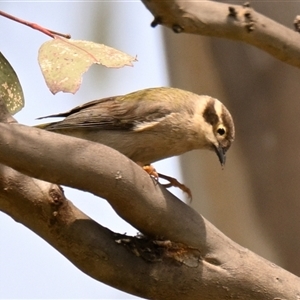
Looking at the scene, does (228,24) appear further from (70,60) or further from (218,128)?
(70,60)

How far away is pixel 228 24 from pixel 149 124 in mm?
312

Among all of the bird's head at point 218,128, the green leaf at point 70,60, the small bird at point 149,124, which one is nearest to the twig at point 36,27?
the green leaf at point 70,60

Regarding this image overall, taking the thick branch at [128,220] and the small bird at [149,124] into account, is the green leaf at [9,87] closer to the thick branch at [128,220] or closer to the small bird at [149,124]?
the thick branch at [128,220]

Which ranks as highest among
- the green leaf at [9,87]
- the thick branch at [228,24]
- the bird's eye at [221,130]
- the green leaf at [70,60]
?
the thick branch at [228,24]

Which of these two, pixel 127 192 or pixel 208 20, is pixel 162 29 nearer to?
pixel 208 20

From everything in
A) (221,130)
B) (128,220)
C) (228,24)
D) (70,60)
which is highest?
(228,24)

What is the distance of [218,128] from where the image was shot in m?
1.79

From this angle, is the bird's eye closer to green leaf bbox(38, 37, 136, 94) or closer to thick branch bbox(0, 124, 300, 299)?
thick branch bbox(0, 124, 300, 299)

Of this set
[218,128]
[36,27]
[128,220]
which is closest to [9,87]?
[36,27]

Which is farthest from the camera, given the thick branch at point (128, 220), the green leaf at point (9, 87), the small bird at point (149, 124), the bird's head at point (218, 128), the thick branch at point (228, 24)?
the bird's head at point (218, 128)

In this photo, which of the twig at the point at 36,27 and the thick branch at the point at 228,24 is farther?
the thick branch at the point at 228,24

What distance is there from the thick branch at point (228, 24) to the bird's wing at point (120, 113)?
24cm

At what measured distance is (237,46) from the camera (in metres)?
2.62

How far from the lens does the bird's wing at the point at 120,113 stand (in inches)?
63.1
